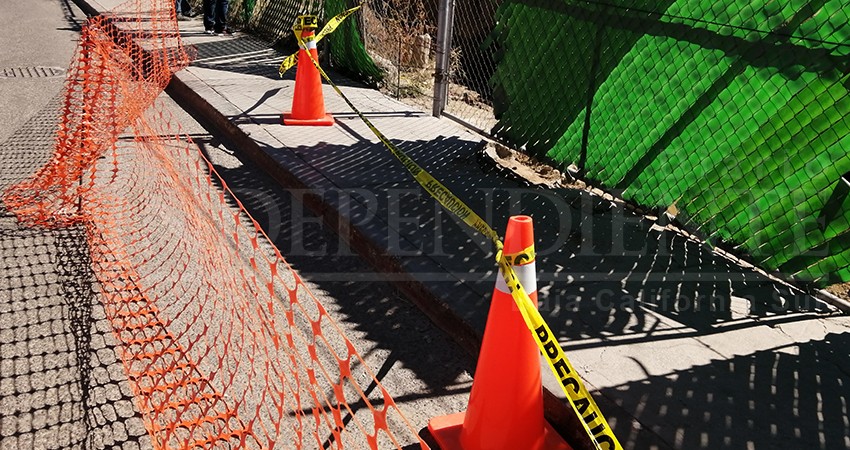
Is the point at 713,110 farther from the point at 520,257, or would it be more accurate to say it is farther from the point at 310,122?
the point at 310,122

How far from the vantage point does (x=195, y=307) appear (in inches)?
170

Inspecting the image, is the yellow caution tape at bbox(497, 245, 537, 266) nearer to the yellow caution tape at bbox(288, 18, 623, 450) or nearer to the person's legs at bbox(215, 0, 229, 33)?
the yellow caution tape at bbox(288, 18, 623, 450)

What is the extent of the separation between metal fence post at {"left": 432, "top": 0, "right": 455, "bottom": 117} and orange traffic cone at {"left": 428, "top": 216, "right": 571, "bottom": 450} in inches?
180

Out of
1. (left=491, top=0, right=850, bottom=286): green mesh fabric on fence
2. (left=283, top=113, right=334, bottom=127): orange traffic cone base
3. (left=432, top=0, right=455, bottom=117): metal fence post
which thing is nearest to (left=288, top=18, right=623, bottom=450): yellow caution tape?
(left=491, top=0, right=850, bottom=286): green mesh fabric on fence

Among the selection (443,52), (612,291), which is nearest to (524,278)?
(612,291)

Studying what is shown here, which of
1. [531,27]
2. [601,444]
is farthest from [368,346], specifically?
[531,27]

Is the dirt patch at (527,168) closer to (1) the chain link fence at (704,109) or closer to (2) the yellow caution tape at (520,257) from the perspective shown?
(1) the chain link fence at (704,109)

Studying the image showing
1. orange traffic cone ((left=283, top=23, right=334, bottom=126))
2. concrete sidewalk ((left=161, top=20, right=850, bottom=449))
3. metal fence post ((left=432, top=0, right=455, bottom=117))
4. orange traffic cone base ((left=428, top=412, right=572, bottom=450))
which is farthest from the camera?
orange traffic cone ((left=283, top=23, right=334, bottom=126))

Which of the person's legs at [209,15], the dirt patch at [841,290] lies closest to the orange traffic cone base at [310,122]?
the dirt patch at [841,290]

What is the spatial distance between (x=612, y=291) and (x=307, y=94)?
4081 millimetres

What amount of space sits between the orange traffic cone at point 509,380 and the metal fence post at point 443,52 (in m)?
4.58

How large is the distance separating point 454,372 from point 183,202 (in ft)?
9.33

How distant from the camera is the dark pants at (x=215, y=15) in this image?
12.1 meters

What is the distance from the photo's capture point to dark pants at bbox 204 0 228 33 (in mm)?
12148
